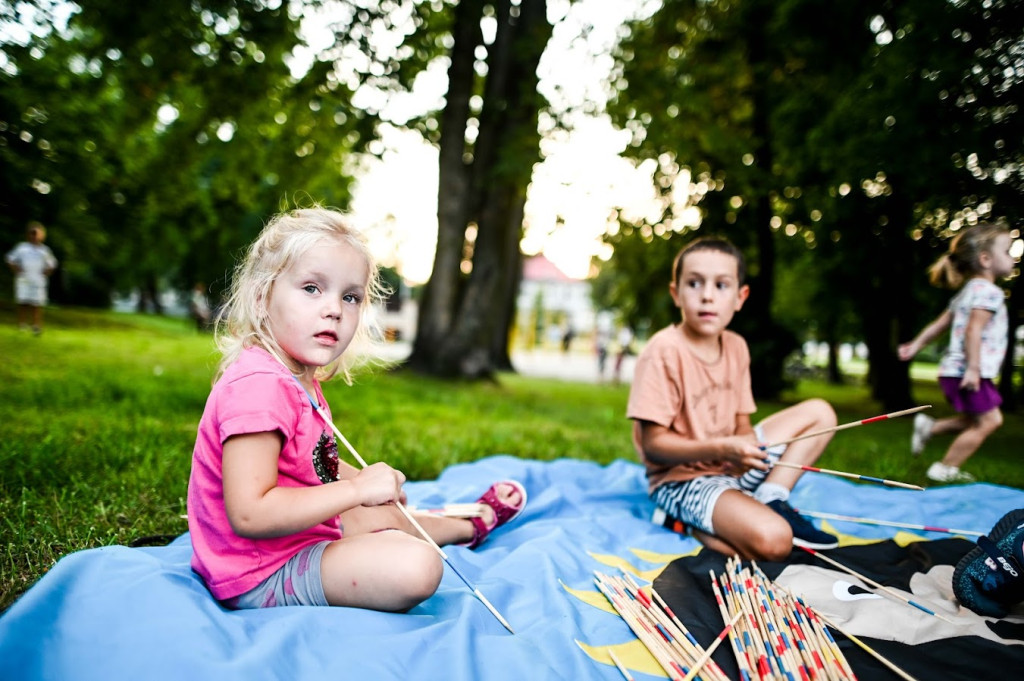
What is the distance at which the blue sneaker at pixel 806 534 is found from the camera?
94.9 inches

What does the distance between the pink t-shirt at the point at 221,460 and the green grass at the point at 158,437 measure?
0.55 metres

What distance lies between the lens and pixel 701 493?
245cm

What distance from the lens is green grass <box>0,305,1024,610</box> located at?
2051 mm

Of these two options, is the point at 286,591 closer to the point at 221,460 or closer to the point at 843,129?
the point at 221,460

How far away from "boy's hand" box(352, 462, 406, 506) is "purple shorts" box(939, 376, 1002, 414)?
3.64m

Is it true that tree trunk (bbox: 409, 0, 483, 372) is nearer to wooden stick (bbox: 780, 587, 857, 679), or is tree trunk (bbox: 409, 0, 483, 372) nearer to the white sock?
the white sock

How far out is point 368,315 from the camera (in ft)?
6.37

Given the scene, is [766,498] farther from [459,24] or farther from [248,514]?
[459,24]

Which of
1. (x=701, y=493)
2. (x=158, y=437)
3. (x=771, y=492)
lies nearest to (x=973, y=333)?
(x=771, y=492)

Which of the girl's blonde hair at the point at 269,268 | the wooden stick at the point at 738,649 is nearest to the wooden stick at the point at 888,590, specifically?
the wooden stick at the point at 738,649

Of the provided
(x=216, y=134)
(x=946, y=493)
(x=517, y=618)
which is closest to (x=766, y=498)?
(x=946, y=493)

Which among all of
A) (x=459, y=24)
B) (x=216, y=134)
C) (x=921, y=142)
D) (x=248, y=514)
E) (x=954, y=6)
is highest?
(x=459, y=24)

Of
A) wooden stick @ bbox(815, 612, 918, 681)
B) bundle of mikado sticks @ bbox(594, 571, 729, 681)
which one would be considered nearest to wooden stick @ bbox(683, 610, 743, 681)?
bundle of mikado sticks @ bbox(594, 571, 729, 681)

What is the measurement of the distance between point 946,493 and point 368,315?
2.96 metres
